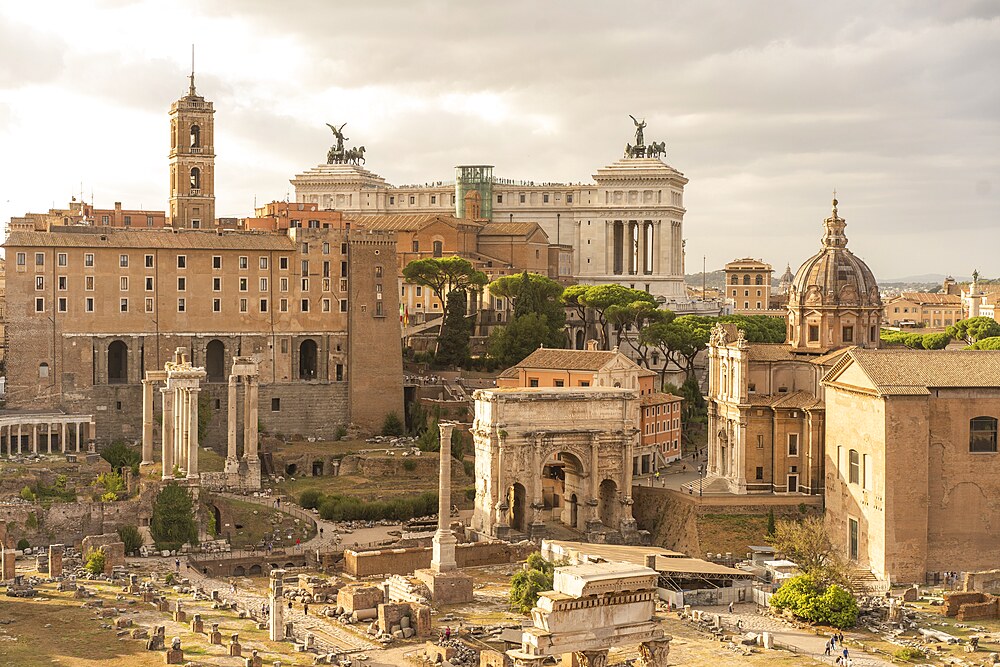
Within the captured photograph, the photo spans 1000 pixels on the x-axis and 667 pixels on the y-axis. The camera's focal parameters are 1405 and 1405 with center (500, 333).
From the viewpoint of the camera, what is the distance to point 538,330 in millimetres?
83375

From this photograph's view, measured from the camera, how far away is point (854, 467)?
2172 inches

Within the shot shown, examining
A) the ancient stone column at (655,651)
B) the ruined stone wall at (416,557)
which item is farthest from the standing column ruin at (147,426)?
the ancient stone column at (655,651)

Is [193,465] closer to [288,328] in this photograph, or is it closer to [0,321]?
[288,328]

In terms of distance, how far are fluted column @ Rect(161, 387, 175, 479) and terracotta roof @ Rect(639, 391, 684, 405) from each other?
2402cm

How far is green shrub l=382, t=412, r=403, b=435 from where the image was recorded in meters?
77.5

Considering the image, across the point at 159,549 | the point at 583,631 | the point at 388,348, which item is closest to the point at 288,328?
the point at 388,348

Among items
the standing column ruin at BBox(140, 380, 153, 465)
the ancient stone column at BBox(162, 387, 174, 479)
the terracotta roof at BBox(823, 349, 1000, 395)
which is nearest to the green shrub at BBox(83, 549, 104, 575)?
the ancient stone column at BBox(162, 387, 174, 479)

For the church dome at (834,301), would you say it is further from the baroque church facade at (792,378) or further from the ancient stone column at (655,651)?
the ancient stone column at (655,651)

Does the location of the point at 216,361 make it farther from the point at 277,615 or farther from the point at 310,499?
the point at 277,615

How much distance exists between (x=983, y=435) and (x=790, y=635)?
12.9m

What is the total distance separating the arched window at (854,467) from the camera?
54719mm

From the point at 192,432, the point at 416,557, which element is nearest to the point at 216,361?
the point at 192,432

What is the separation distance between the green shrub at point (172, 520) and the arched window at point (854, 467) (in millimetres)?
26574

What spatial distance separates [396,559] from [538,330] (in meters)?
30.8
